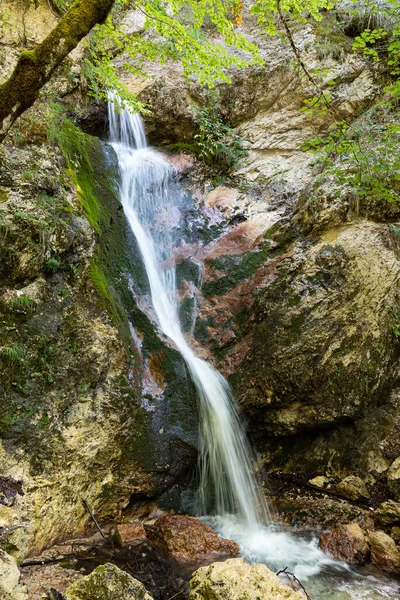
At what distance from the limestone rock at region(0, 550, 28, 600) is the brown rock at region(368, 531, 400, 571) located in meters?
3.70

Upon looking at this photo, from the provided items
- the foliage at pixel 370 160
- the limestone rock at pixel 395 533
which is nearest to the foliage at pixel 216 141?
the foliage at pixel 370 160

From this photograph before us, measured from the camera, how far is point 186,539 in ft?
12.9

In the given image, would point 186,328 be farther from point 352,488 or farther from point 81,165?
point 352,488

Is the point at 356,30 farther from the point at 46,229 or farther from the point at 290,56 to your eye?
the point at 46,229

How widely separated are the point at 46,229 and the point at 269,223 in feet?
15.9

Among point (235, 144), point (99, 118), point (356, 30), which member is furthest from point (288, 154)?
point (99, 118)

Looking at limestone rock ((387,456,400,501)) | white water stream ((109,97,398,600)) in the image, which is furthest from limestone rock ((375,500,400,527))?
white water stream ((109,97,398,600))

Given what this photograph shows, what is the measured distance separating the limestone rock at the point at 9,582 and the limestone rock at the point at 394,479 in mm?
4502

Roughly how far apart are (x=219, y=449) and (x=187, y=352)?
1562 mm

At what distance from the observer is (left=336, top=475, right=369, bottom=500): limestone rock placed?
16.3ft

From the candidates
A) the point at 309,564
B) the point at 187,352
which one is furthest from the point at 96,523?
the point at 187,352

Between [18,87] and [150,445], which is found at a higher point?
[18,87]

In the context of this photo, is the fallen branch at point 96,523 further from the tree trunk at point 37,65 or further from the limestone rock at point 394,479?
the tree trunk at point 37,65

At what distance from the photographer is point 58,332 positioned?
13.4 feet
